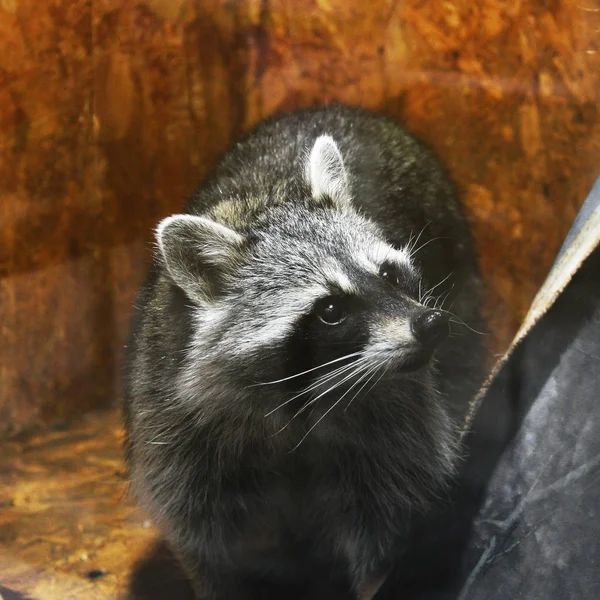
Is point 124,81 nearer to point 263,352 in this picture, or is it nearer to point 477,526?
point 263,352

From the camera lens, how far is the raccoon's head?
183cm

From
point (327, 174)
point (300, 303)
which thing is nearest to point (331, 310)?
point (300, 303)

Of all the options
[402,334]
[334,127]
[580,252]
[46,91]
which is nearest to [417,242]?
[334,127]

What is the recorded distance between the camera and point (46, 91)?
2.39m

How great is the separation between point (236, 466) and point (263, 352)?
0.41m

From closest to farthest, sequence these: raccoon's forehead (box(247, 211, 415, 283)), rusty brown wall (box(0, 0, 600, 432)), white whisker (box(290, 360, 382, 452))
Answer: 1. white whisker (box(290, 360, 382, 452))
2. raccoon's forehead (box(247, 211, 415, 283))
3. rusty brown wall (box(0, 0, 600, 432))

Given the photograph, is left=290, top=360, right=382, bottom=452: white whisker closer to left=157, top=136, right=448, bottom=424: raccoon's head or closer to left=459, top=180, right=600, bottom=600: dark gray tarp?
left=157, top=136, right=448, bottom=424: raccoon's head

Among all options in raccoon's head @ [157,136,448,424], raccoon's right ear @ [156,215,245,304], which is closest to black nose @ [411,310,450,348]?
raccoon's head @ [157,136,448,424]

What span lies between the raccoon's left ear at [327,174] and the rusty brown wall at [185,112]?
425 millimetres

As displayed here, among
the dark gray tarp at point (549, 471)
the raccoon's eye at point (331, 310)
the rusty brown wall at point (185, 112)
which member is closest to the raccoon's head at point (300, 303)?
the raccoon's eye at point (331, 310)

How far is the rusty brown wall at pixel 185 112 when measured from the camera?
2328mm

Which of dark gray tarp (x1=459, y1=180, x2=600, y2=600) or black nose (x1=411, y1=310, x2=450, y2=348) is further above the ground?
black nose (x1=411, y1=310, x2=450, y2=348)

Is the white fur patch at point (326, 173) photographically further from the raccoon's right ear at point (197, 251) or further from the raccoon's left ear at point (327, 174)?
the raccoon's right ear at point (197, 251)

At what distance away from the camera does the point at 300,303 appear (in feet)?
6.42
